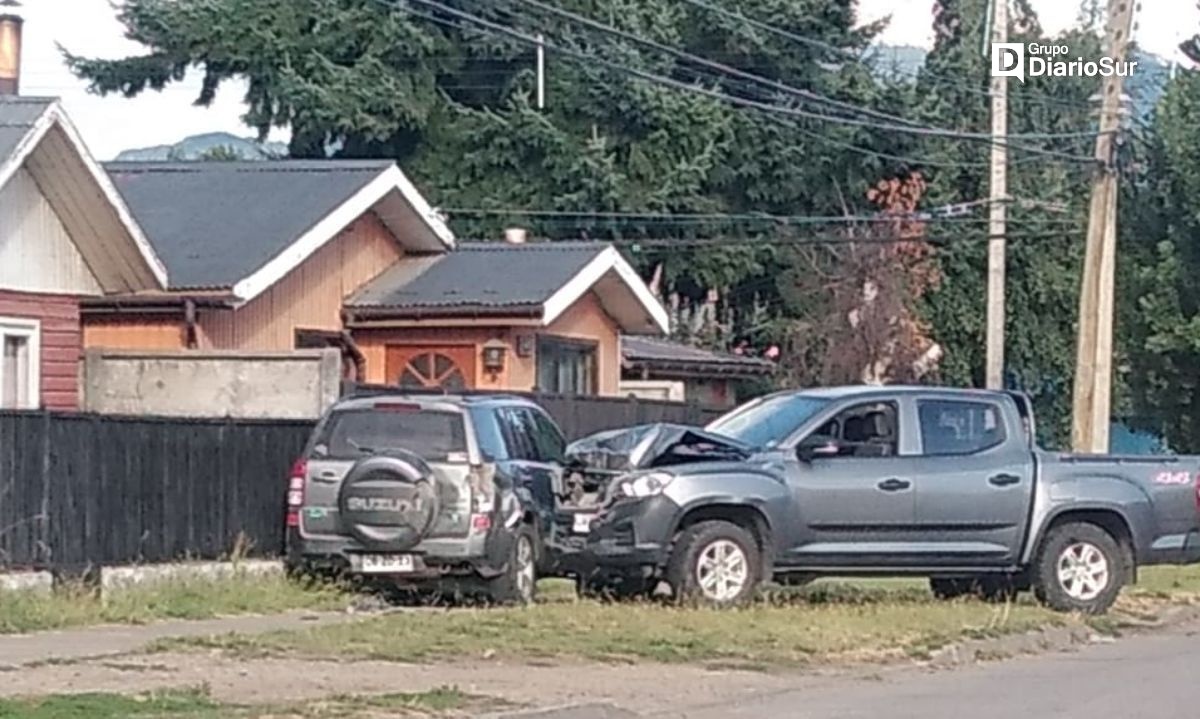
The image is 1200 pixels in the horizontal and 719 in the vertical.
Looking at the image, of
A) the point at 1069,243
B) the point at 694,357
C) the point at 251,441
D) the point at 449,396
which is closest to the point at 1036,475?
the point at 449,396

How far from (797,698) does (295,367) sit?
405 inches

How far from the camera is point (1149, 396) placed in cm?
4181

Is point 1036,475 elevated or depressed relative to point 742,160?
depressed

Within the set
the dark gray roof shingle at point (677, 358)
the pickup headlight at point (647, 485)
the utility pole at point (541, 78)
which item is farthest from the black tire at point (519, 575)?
the utility pole at point (541, 78)

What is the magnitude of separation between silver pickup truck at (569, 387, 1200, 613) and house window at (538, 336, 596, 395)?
1136 cm

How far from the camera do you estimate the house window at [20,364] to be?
2386cm

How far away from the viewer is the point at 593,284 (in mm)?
32656

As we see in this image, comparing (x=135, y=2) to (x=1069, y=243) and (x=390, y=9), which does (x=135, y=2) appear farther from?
(x=1069, y=243)

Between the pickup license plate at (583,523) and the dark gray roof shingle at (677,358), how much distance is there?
18.9 metres

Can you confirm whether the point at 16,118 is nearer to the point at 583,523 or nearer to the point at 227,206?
the point at 583,523

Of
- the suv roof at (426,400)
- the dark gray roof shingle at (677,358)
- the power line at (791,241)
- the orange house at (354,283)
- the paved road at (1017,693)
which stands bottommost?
the paved road at (1017,693)

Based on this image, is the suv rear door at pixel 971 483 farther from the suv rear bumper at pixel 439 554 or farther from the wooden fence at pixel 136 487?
the wooden fence at pixel 136 487

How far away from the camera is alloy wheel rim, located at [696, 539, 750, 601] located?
19.5 metres

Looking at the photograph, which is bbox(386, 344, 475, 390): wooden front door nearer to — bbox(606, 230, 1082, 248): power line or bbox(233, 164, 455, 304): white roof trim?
bbox(233, 164, 455, 304): white roof trim
